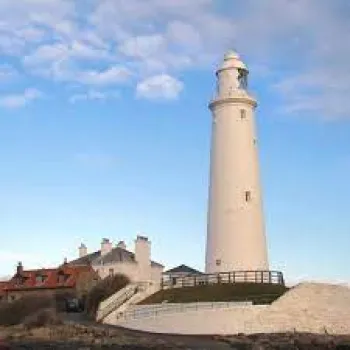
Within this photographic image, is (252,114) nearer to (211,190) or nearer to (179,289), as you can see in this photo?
(211,190)

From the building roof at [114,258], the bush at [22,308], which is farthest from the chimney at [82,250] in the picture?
the bush at [22,308]

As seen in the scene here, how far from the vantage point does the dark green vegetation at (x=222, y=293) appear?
38.1m

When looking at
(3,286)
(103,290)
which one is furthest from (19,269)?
(103,290)

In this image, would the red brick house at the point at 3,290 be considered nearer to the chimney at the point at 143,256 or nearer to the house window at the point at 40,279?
the house window at the point at 40,279

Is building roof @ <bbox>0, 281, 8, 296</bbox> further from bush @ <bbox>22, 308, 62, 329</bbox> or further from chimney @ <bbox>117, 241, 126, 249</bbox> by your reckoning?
bush @ <bbox>22, 308, 62, 329</bbox>

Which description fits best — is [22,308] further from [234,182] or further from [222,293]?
[234,182]

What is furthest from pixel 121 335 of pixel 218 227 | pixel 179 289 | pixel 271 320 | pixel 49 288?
pixel 49 288

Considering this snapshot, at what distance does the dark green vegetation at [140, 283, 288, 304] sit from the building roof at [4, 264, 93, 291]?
66.9 feet

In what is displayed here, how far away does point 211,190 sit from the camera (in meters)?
47.1

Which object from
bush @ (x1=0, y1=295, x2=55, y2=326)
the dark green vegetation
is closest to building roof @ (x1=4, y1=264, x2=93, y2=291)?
bush @ (x1=0, y1=295, x2=55, y2=326)

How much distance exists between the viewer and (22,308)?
157 ft

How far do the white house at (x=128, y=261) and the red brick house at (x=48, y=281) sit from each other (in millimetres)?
1633

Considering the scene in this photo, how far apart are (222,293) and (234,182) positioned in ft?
29.3

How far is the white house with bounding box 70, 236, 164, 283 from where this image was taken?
63.2 metres
